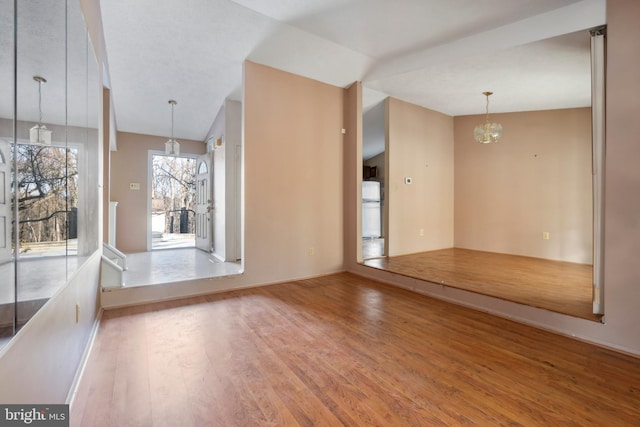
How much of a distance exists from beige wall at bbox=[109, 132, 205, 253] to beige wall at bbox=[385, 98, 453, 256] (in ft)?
17.0

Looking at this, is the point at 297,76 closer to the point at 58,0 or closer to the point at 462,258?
the point at 58,0

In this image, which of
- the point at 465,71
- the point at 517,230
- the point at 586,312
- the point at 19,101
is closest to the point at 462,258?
the point at 517,230

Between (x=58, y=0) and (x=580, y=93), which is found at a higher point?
(x=580, y=93)

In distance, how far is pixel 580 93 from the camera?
4.14 meters

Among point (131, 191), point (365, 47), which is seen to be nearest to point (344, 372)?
point (365, 47)

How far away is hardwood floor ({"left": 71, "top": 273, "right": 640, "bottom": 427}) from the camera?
1.47m

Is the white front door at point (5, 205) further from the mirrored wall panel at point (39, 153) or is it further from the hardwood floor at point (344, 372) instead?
the hardwood floor at point (344, 372)

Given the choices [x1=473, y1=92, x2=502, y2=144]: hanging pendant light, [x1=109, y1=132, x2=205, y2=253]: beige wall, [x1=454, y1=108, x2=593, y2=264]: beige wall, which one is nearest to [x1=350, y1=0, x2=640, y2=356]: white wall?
[x1=473, y1=92, x2=502, y2=144]: hanging pendant light

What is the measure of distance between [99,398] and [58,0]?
2061 millimetres

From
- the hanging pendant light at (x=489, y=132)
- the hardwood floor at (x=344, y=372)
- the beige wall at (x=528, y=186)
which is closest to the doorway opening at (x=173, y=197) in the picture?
the hardwood floor at (x=344, y=372)

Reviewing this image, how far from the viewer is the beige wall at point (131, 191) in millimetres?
6062

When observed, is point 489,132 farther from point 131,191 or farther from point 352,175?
point 131,191

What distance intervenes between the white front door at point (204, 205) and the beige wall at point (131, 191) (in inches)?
44.2

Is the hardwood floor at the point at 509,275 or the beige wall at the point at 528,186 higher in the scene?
the beige wall at the point at 528,186
